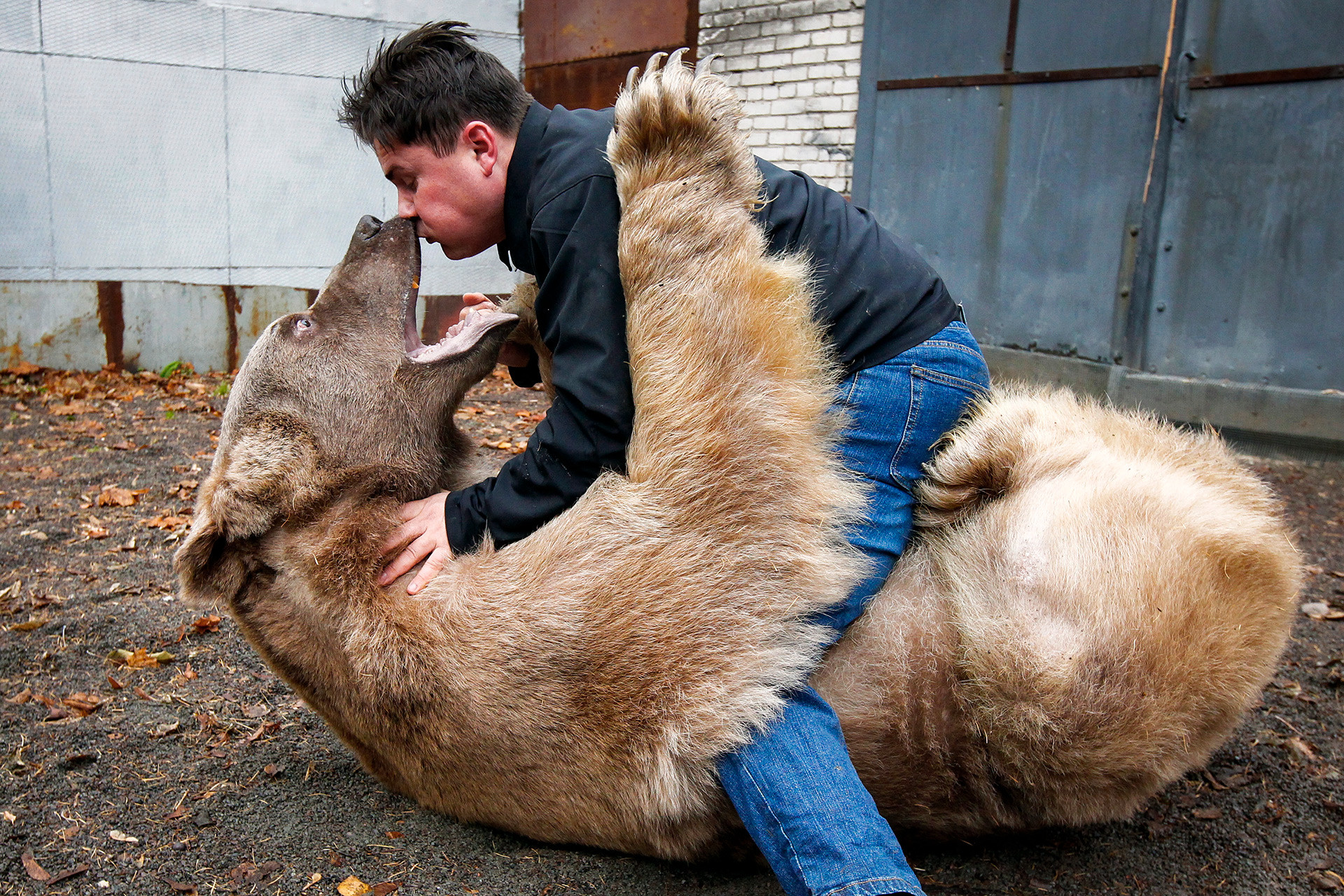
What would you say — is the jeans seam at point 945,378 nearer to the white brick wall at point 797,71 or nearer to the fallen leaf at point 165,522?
the fallen leaf at point 165,522

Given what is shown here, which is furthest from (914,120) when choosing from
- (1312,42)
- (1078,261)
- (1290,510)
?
(1290,510)

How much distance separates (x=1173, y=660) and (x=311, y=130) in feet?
32.9

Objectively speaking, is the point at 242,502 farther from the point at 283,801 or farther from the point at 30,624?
the point at 30,624

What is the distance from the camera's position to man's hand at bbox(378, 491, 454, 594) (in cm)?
268

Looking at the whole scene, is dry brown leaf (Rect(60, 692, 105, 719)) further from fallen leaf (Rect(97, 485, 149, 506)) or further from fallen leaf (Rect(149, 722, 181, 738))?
fallen leaf (Rect(97, 485, 149, 506))

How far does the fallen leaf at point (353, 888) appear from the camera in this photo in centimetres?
253

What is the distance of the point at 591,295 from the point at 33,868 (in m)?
2.09

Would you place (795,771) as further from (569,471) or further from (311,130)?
(311,130)

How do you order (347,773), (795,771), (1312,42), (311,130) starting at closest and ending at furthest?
1. (795,771)
2. (347,773)
3. (1312,42)
4. (311,130)

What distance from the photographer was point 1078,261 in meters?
7.85

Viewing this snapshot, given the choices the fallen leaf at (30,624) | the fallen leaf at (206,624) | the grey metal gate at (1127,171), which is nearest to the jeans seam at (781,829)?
the fallen leaf at (206,624)

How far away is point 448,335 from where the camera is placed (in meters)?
3.33

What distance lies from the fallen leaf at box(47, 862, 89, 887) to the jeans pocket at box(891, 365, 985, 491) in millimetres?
2389

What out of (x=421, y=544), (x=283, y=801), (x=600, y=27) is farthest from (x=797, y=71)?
(x=283, y=801)
